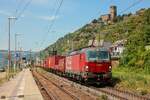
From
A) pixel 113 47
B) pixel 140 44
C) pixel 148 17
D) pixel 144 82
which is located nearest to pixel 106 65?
pixel 144 82

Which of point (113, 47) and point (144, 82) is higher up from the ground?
point (113, 47)

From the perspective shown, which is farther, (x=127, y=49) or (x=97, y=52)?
(x=127, y=49)

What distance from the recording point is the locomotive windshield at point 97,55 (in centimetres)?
3303

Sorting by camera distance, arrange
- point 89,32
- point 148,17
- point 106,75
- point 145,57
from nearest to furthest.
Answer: point 106,75 < point 145,57 < point 148,17 < point 89,32

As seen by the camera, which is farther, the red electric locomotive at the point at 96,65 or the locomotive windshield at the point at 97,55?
the locomotive windshield at the point at 97,55

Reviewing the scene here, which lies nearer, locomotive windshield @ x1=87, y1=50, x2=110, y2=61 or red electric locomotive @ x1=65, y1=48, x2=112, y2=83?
red electric locomotive @ x1=65, y1=48, x2=112, y2=83

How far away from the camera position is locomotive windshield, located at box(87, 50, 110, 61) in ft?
108

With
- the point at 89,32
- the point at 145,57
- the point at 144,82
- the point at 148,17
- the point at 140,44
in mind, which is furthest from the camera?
the point at 89,32

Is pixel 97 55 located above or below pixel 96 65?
above

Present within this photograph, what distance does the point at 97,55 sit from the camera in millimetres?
33156

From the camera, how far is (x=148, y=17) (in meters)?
83.1

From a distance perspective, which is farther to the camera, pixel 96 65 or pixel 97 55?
pixel 97 55

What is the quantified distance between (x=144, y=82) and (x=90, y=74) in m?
4.59

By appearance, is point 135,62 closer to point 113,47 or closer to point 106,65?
point 106,65
